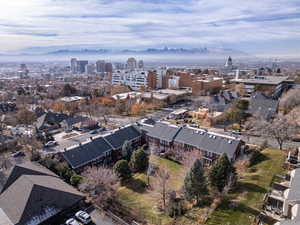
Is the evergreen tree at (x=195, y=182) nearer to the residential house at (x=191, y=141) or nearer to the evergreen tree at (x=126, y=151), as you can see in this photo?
the residential house at (x=191, y=141)

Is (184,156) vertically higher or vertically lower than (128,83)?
lower

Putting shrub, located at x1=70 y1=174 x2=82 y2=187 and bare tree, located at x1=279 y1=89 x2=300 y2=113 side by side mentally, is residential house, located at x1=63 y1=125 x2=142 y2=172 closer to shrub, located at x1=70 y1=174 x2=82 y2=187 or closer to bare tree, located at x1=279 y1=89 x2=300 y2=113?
shrub, located at x1=70 y1=174 x2=82 y2=187

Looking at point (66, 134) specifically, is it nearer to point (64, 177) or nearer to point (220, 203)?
point (64, 177)

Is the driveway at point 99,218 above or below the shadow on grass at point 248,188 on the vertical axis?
below

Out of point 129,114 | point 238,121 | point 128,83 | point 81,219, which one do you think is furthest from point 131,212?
point 128,83

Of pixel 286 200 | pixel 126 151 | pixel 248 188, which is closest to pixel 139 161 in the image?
pixel 126 151

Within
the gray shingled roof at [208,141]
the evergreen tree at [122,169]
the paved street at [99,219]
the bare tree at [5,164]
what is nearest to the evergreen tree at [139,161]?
the evergreen tree at [122,169]
